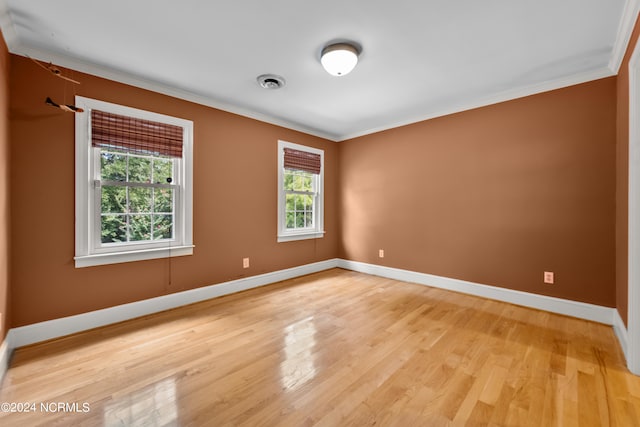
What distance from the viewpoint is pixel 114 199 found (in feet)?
8.82

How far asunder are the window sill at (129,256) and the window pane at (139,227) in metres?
0.16

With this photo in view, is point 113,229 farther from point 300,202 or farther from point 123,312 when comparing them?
point 300,202

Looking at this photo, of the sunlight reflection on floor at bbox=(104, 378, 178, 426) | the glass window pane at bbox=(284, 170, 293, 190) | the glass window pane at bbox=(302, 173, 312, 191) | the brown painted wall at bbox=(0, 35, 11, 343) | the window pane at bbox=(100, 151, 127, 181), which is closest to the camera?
the sunlight reflection on floor at bbox=(104, 378, 178, 426)

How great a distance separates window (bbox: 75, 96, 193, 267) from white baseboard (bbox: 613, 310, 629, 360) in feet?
13.2

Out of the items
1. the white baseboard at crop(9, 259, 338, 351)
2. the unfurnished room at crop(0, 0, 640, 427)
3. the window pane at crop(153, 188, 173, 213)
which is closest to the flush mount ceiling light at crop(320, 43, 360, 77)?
the unfurnished room at crop(0, 0, 640, 427)

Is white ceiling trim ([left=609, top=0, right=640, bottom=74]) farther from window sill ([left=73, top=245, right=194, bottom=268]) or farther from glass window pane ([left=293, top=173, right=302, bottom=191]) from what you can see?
window sill ([left=73, top=245, right=194, bottom=268])

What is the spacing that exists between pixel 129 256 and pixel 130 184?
0.73 meters

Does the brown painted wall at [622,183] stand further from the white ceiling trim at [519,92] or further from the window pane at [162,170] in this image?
the window pane at [162,170]

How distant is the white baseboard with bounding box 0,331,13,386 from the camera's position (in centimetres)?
184

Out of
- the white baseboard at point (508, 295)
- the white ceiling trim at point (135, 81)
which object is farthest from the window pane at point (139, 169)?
the white baseboard at point (508, 295)

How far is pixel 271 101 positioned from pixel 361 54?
1432mm

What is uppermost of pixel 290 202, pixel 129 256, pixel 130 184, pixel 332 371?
pixel 130 184

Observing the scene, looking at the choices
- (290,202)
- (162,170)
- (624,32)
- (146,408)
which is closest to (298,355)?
(146,408)

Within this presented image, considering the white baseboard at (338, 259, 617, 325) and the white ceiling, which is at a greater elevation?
the white ceiling
